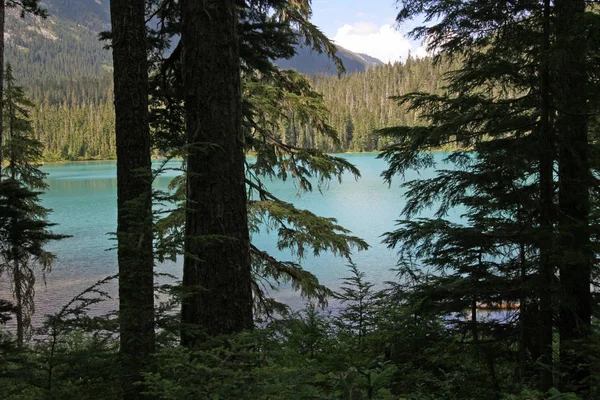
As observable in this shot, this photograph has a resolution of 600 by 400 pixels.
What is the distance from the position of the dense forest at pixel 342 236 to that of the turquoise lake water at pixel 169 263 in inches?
59.7

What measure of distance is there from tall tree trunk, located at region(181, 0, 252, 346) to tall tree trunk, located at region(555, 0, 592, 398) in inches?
98.4

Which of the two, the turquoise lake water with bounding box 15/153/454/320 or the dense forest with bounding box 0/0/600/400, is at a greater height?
the dense forest with bounding box 0/0/600/400

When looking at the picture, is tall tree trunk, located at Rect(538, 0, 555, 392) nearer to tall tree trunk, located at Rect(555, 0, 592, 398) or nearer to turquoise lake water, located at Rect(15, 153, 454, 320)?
tall tree trunk, located at Rect(555, 0, 592, 398)

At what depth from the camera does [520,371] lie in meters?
4.12

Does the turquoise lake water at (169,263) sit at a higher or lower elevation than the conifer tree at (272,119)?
lower

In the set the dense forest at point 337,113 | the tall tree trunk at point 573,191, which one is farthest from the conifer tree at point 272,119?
the dense forest at point 337,113

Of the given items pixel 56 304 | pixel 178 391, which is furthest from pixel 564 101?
pixel 56 304

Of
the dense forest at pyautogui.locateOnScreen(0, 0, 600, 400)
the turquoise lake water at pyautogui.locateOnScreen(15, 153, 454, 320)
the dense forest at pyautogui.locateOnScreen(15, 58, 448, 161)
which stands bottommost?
the turquoise lake water at pyautogui.locateOnScreen(15, 153, 454, 320)

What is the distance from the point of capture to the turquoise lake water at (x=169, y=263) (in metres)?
14.1

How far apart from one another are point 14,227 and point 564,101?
455 cm

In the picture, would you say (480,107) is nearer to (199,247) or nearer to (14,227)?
(199,247)

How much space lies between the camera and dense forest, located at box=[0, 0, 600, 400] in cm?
243

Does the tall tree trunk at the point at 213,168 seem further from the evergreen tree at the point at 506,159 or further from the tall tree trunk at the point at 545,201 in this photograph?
the tall tree trunk at the point at 545,201

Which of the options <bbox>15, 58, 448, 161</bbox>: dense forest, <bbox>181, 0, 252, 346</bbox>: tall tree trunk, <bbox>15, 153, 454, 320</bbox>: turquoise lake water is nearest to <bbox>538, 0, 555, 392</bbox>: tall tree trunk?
<bbox>15, 153, 454, 320</bbox>: turquoise lake water
